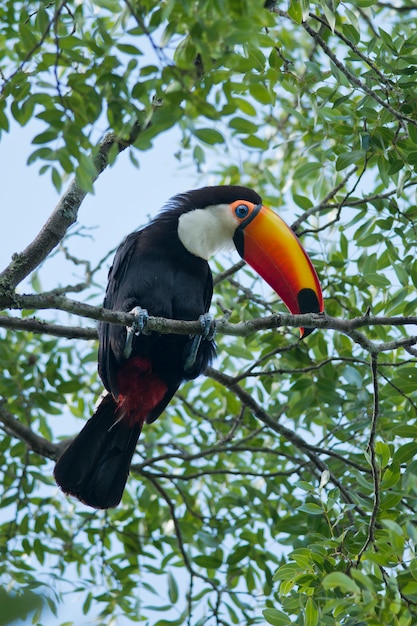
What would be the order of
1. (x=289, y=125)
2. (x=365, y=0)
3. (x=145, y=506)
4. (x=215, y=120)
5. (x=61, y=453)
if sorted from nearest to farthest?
(x=215, y=120), (x=365, y=0), (x=61, y=453), (x=145, y=506), (x=289, y=125)

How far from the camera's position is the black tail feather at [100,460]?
4.89m

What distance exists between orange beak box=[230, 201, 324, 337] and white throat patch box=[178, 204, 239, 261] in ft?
0.21

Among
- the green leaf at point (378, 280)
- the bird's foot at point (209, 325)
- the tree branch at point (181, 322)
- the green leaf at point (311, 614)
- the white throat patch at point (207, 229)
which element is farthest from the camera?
the white throat patch at point (207, 229)

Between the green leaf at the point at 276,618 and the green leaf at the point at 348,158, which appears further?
the green leaf at the point at 348,158

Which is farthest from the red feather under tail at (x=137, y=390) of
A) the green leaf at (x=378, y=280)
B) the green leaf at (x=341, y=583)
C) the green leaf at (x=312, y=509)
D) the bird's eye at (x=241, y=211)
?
the green leaf at (x=341, y=583)

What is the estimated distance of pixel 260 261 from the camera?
17.4 ft

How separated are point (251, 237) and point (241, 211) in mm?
203

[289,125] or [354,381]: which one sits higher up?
[289,125]

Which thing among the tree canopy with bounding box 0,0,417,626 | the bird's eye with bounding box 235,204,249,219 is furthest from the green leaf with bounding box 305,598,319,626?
the bird's eye with bounding box 235,204,249,219

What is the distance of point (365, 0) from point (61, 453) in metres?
3.33

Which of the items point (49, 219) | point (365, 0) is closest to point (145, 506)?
point (49, 219)

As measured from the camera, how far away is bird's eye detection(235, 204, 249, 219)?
5.40m

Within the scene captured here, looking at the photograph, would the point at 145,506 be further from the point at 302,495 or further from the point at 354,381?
the point at 354,381

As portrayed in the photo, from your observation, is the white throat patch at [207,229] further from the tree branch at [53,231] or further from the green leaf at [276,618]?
the green leaf at [276,618]
